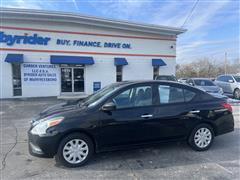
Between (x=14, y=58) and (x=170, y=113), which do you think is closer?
(x=170, y=113)

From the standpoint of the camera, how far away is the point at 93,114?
4051mm

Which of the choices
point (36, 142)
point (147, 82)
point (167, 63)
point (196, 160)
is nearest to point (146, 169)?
point (196, 160)

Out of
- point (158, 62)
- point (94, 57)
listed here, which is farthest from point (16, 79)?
point (158, 62)

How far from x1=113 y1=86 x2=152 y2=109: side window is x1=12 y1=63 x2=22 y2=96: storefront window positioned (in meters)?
13.3

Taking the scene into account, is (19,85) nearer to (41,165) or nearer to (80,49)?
(80,49)

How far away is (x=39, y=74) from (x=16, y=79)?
163 cm

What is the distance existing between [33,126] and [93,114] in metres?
1.22

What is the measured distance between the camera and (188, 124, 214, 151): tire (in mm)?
4762

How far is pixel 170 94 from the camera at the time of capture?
15.5ft

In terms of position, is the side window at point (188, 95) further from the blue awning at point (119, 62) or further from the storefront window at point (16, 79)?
the storefront window at point (16, 79)

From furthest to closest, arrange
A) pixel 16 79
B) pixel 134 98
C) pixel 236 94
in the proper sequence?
1. pixel 16 79
2. pixel 236 94
3. pixel 134 98

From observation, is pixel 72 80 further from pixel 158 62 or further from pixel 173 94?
pixel 173 94

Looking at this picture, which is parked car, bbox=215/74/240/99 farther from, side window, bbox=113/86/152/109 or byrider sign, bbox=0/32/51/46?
byrider sign, bbox=0/32/51/46

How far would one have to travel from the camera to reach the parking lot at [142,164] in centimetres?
370
